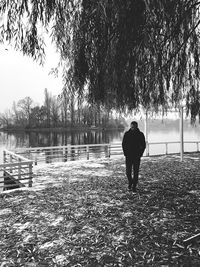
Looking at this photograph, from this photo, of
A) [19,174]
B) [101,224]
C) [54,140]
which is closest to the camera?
[101,224]

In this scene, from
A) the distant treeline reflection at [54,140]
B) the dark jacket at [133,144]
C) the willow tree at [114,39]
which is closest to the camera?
the willow tree at [114,39]

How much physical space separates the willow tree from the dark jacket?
1992 millimetres

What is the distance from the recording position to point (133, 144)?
693 centimetres

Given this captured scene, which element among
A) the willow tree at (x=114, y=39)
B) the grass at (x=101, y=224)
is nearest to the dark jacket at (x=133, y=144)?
the grass at (x=101, y=224)

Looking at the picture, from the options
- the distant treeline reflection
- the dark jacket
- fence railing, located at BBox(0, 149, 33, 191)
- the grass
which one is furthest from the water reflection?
the dark jacket

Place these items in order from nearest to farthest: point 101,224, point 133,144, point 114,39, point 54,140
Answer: point 114,39 → point 101,224 → point 133,144 → point 54,140

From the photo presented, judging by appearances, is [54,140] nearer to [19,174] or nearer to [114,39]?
[19,174]

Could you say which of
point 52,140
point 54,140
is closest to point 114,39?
point 54,140

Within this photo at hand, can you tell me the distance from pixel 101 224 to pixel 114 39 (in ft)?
10.7

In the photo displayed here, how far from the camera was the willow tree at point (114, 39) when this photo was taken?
11.3 feet

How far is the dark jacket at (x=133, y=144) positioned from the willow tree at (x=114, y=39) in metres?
1.99

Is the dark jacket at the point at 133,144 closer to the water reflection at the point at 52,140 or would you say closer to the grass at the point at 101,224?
the grass at the point at 101,224

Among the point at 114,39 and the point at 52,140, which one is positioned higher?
the point at 114,39

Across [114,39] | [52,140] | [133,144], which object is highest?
[114,39]
